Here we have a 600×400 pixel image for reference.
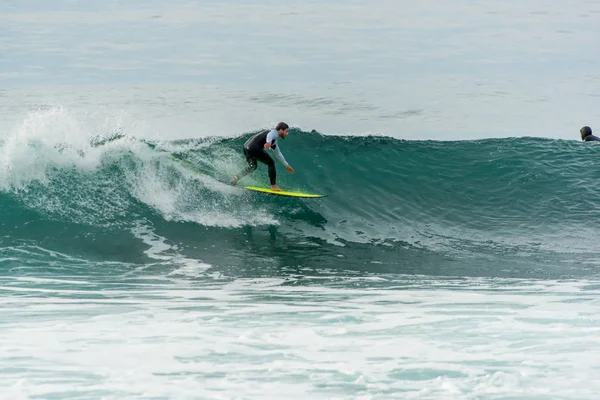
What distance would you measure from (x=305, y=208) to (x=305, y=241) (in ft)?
4.80

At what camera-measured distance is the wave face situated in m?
12.0

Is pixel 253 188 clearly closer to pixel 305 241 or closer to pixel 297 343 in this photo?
pixel 305 241

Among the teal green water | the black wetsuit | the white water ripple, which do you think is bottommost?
the white water ripple

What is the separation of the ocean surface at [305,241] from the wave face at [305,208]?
0.06m

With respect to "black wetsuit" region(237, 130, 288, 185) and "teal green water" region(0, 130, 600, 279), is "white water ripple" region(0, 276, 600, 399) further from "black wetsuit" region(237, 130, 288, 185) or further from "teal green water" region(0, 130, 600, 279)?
"black wetsuit" region(237, 130, 288, 185)

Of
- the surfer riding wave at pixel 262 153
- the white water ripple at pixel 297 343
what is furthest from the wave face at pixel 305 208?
the white water ripple at pixel 297 343

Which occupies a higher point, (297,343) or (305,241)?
(305,241)

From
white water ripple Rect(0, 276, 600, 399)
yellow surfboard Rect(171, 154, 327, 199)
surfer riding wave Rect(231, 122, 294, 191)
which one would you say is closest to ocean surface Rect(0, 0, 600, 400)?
white water ripple Rect(0, 276, 600, 399)

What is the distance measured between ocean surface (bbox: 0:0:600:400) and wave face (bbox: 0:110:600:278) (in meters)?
0.06

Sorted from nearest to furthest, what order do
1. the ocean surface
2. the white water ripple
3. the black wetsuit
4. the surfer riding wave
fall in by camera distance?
1. the white water ripple
2. the ocean surface
3. the surfer riding wave
4. the black wetsuit

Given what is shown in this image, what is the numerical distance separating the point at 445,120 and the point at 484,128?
73.2 inches

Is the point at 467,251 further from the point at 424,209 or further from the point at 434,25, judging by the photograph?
the point at 434,25

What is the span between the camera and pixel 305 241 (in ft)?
42.4

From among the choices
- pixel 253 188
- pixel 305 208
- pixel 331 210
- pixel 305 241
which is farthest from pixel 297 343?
pixel 331 210
